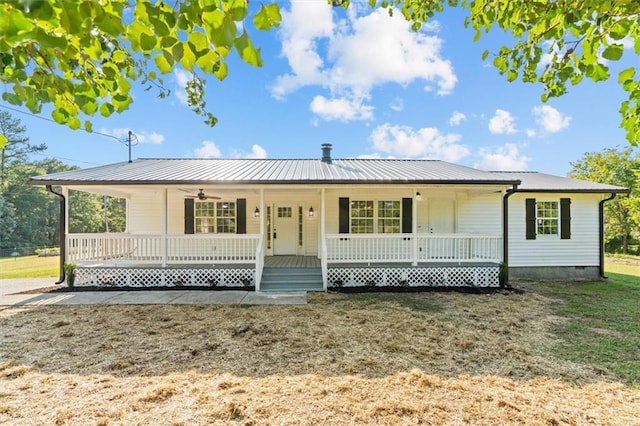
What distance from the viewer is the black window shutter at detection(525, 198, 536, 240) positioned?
36.7ft

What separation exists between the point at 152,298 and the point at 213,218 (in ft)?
13.8

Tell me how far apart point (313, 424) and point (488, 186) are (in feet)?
27.4

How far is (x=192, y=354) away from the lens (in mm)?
4625

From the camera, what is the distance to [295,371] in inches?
159

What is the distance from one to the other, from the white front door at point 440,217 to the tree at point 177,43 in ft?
27.4

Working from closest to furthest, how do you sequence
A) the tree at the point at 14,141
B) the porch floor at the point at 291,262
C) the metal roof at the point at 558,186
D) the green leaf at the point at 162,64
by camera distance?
the green leaf at the point at 162,64 < the porch floor at the point at 291,262 < the metal roof at the point at 558,186 < the tree at the point at 14,141

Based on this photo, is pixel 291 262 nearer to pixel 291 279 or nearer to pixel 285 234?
pixel 291 279

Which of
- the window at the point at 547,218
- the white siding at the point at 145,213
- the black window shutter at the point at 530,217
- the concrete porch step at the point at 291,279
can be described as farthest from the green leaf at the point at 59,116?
the window at the point at 547,218

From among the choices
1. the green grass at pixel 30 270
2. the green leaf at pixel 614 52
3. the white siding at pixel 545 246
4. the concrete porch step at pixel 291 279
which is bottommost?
the green grass at pixel 30 270

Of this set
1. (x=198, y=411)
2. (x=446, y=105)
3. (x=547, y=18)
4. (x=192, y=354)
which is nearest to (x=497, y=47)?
(x=547, y=18)

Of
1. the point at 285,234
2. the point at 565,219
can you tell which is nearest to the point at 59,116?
the point at 285,234

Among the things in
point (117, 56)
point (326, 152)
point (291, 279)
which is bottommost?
point (291, 279)

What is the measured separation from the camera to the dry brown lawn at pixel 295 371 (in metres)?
3.16

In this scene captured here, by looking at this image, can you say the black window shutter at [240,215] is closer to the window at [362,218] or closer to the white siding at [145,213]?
the white siding at [145,213]
